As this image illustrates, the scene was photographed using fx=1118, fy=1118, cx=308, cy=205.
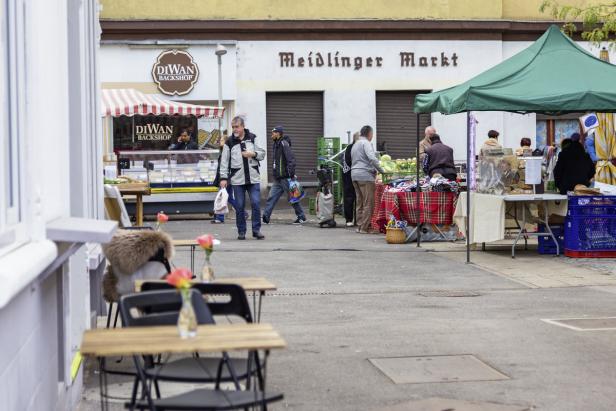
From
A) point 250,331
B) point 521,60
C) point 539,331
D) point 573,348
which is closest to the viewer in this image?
point 250,331

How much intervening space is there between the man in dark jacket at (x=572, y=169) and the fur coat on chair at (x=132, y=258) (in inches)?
368

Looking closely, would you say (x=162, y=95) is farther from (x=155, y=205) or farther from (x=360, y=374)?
(x=360, y=374)

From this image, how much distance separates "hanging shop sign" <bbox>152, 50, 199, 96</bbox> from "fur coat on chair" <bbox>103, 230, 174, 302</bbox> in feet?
64.6

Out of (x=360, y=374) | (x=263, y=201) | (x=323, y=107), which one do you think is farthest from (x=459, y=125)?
(x=360, y=374)

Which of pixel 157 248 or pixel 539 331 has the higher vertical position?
pixel 157 248

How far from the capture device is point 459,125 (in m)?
28.9

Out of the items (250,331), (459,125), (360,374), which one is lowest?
(360,374)

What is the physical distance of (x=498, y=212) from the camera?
15.3m

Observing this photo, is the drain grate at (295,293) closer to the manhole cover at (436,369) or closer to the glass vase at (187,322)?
the manhole cover at (436,369)

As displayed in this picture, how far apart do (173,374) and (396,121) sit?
23620mm

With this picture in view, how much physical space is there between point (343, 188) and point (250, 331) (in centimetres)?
1666

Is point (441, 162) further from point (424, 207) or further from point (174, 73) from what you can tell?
point (174, 73)

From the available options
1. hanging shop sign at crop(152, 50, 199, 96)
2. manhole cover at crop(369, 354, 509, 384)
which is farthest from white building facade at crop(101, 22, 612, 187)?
manhole cover at crop(369, 354, 509, 384)

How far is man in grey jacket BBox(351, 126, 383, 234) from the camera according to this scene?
19.2 m
